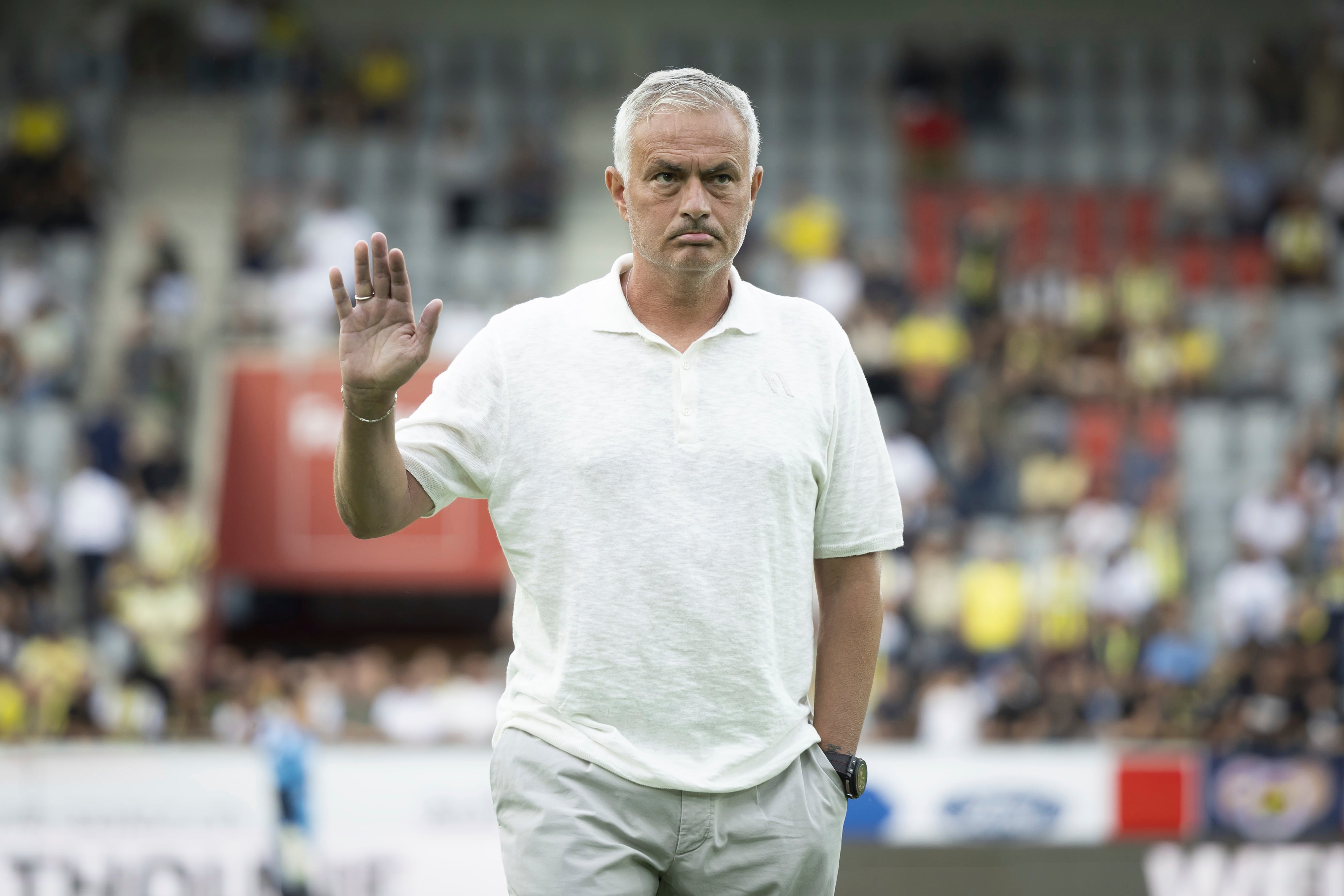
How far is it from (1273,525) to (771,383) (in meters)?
9.04

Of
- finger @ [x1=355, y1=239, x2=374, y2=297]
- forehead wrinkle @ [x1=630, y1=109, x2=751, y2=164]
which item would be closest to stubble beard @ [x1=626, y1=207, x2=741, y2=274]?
forehead wrinkle @ [x1=630, y1=109, x2=751, y2=164]

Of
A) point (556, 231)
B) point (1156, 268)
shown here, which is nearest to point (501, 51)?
point (556, 231)

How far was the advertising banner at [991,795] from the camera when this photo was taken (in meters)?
6.82

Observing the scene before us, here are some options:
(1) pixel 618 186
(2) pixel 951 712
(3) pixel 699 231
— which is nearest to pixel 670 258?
(3) pixel 699 231

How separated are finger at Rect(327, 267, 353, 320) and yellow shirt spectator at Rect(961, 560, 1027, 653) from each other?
7.76 m

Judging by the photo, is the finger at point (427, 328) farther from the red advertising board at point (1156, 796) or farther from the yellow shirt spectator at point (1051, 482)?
the yellow shirt spectator at point (1051, 482)

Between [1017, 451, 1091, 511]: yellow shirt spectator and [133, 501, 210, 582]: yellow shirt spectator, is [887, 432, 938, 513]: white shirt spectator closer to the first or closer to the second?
[1017, 451, 1091, 511]: yellow shirt spectator

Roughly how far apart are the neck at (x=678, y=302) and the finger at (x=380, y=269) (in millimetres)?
376

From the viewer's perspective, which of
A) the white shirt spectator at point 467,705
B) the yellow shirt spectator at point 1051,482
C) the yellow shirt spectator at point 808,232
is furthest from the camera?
the yellow shirt spectator at point 808,232

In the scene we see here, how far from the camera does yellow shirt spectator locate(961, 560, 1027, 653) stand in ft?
31.2

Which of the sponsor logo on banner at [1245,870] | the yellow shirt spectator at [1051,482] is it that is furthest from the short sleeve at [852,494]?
the yellow shirt spectator at [1051,482]

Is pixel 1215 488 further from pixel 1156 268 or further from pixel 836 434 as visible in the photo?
pixel 836 434

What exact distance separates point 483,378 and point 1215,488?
985cm

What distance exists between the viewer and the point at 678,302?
2334 millimetres
